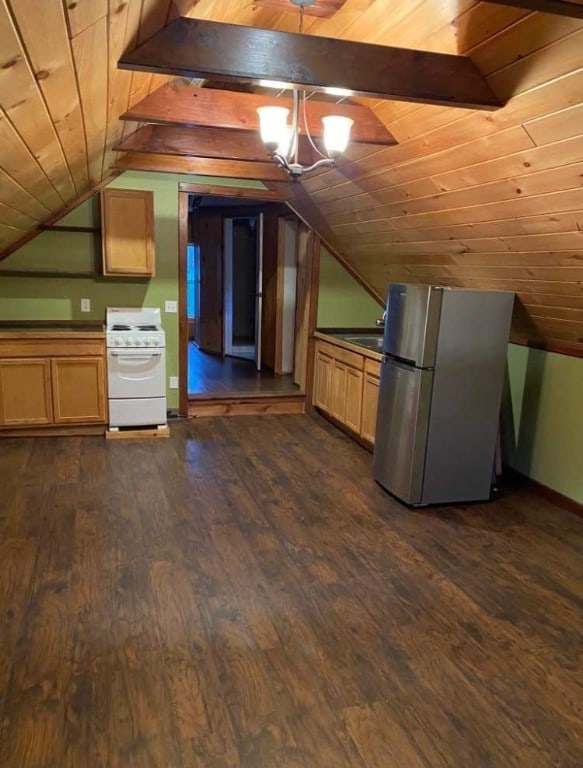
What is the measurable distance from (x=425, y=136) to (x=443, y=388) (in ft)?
4.83

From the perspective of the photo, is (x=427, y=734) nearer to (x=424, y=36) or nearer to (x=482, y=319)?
Answer: (x=482, y=319)

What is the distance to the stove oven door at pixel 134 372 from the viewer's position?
4.62m

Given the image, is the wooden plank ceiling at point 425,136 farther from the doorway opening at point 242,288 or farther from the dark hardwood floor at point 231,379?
the doorway opening at point 242,288

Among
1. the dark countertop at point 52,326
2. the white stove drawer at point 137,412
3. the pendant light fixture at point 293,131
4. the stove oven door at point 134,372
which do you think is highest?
the pendant light fixture at point 293,131

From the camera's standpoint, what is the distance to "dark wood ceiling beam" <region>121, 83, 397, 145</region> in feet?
8.80

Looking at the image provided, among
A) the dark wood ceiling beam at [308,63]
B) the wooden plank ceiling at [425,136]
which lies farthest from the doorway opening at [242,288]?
the dark wood ceiling beam at [308,63]

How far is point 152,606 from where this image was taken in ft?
8.14

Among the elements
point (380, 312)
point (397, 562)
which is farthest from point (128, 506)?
point (380, 312)

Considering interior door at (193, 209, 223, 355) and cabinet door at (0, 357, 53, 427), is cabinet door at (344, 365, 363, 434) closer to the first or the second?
Result: cabinet door at (0, 357, 53, 427)

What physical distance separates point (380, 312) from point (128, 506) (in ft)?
11.1

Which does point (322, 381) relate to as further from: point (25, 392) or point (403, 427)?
point (25, 392)

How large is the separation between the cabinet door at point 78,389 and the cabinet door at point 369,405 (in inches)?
86.6

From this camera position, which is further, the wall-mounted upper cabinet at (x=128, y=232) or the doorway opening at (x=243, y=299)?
the doorway opening at (x=243, y=299)

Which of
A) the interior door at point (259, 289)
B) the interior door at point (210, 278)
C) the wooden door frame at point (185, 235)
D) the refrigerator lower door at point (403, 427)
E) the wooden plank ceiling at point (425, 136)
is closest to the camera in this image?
the wooden plank ceiling at point (425, 136)
